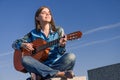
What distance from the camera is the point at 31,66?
682 cm

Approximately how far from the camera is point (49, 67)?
6.91 metres

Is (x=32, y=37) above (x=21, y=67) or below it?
above

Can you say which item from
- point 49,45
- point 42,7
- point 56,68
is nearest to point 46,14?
point 42,7

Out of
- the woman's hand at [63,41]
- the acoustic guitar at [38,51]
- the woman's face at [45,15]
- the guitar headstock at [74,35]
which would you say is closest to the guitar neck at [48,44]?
the acoustic guitar at [38,51]

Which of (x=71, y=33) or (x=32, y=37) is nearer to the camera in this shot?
(x=71, y=33)

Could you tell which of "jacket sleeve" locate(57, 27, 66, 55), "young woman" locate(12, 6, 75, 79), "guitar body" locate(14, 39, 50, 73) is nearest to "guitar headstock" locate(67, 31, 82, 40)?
"young woman" locate(12, 6, 75, 79)

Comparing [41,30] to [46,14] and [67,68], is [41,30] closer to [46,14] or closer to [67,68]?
[46,14]

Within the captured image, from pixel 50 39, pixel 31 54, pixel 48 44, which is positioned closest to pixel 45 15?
pixel 50 39

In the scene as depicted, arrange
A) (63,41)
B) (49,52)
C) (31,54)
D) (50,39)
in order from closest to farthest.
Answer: (63,41) → (49,52) → (50,39) → (31,54)

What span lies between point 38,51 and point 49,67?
0.48m

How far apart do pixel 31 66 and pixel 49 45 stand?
58 cm

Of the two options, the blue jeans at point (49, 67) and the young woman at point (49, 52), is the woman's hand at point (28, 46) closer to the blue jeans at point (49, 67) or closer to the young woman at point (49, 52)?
the young woman at point (49, 52)

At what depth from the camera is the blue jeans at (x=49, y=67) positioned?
6789 millimetres

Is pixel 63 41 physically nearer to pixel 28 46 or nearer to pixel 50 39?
pixel 50 39
